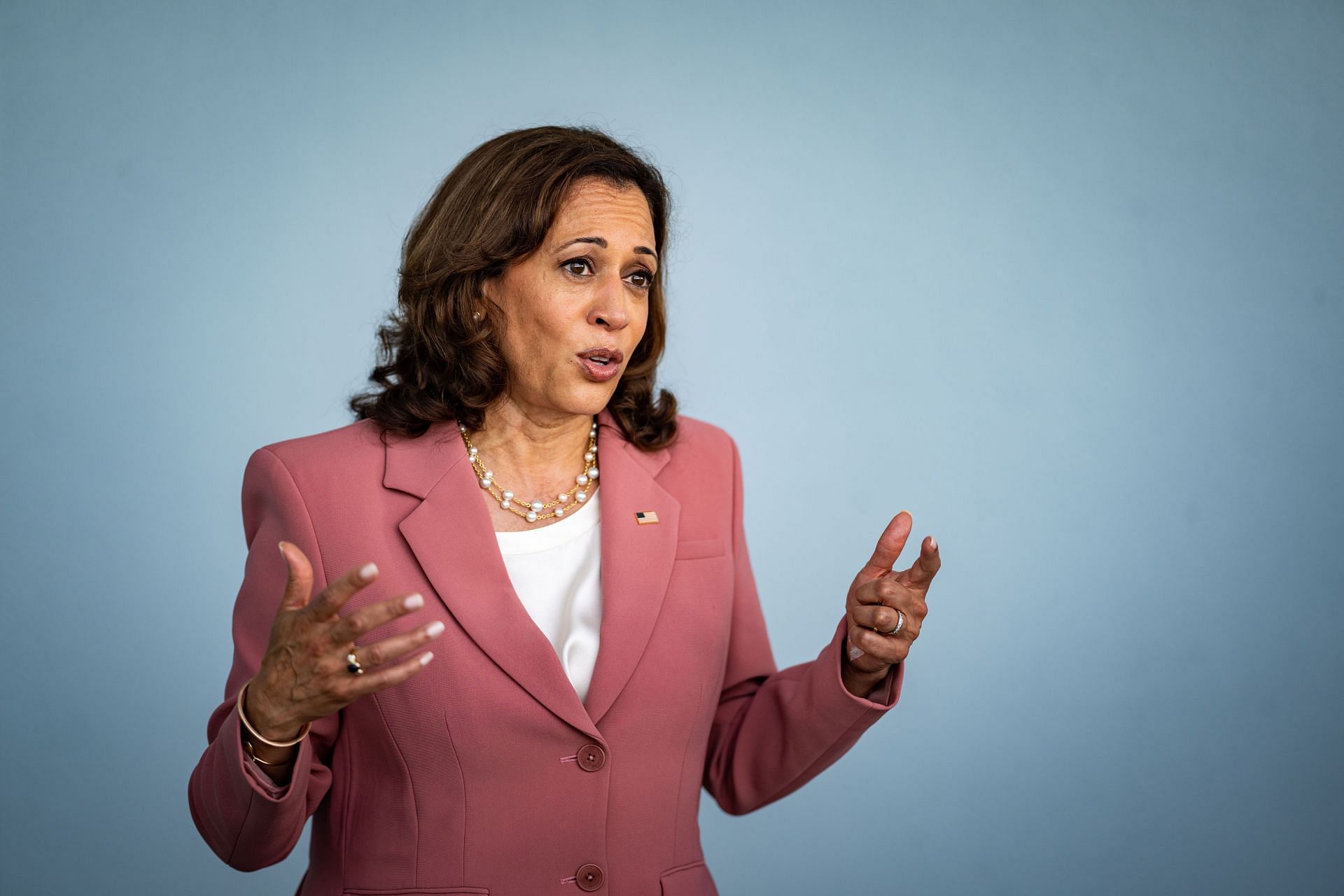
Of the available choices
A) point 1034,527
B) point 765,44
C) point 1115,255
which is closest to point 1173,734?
point 1034,527

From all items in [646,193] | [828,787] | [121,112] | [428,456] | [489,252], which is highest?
[121,112]

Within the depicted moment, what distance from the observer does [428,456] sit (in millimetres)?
1923

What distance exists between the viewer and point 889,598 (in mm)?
1733

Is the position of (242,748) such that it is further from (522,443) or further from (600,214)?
(600,214)

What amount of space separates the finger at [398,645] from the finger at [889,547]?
687mm

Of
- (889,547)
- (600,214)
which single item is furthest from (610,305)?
(889,547)

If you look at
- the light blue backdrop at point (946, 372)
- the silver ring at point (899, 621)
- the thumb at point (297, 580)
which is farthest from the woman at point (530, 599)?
the light blue backdrop at point (946, 372)

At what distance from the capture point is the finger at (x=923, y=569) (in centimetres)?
170

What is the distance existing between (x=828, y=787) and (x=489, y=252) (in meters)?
2.19

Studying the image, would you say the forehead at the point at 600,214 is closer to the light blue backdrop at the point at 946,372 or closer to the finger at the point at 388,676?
the finger at the point at 388,676

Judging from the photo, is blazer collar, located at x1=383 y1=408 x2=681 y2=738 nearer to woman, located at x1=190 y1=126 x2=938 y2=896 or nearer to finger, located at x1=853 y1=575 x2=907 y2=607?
woman, located at x1=190 y1=126 x2=938 y2=896

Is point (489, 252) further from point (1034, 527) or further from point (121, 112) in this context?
point (1034, 527)

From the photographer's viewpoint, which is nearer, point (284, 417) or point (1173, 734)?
point (284, 417)


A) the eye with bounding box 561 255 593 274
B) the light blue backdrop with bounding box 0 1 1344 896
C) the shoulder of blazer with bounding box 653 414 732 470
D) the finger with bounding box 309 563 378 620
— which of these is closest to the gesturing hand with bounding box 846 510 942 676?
the shoulder of blazer with bounding box 653 414 732 470
